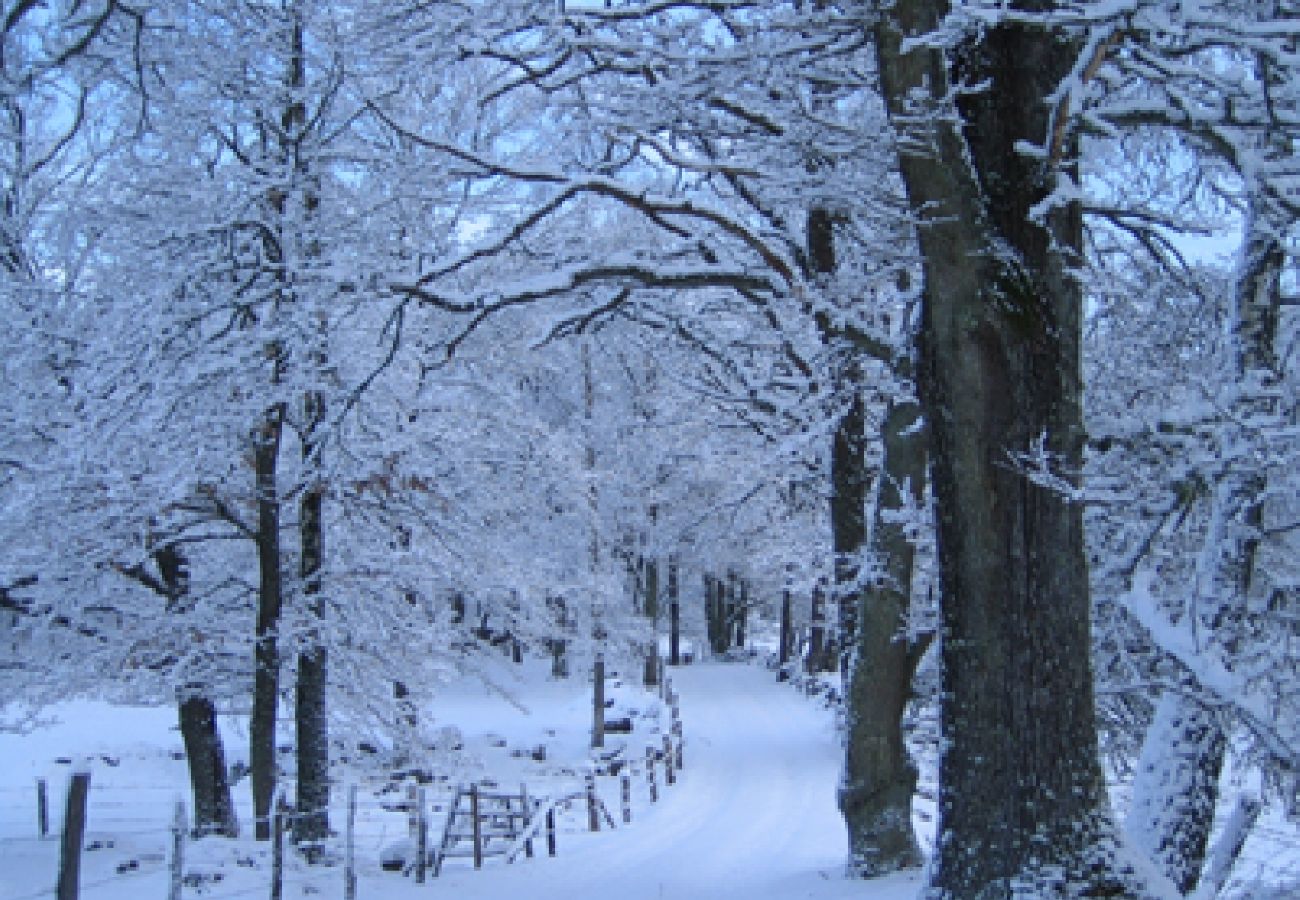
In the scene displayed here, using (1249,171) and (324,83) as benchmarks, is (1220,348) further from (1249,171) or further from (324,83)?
(324,83)

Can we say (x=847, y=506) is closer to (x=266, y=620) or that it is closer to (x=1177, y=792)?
(x=1177, y=792)

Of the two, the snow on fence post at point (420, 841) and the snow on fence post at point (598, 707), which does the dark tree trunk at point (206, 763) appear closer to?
the snow on fence post at point (420, 841)

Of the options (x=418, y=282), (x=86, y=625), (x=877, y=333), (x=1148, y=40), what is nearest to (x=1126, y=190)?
(x=877, y=333)

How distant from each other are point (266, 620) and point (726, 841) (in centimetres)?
613

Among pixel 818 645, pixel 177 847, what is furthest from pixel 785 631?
pixel 177 847

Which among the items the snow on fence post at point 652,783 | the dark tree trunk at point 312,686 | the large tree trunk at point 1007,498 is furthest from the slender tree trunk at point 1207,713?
the snow on fence post at point 652,783

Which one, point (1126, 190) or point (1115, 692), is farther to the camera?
point (1126, 190)

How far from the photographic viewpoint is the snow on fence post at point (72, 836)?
592cm

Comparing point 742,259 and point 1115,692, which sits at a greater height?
point 742,259

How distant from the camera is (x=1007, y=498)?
4484mm

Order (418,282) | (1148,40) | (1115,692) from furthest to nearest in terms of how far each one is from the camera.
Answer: (418,282) < (1115,692) < (1148,40)

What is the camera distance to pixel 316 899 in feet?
29.9

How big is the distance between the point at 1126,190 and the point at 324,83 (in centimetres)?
767

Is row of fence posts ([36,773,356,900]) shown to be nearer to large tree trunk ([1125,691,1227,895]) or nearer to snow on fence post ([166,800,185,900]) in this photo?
snow on fence post ([166,800,185,900])
